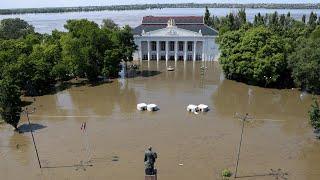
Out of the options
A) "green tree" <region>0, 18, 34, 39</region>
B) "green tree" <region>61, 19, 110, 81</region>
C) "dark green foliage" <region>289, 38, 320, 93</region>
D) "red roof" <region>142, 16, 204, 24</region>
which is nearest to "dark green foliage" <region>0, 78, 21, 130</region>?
"green tree" <region>61, 19, 110, 81</region>

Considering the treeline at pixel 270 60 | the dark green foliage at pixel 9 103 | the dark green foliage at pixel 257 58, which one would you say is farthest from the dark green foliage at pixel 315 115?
the dark green foliage at pixel 9 103

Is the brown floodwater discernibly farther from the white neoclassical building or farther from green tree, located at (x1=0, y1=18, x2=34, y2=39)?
green tree, located at (x1=0, y1=18, x2=34, y2=39)

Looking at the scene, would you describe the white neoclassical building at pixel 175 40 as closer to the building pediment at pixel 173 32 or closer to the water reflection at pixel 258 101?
the building pediment at pixel 173 32

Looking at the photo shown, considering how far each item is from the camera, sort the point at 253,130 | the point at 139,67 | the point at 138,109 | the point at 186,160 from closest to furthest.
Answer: the point at 186,160
the point at 253,130
the point at 138,109
the point at 139,67

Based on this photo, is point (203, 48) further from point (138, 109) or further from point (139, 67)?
point (138, 109)

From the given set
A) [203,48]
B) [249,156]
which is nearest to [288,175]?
[249,156]

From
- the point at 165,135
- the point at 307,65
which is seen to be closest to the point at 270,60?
the point at 307,65
